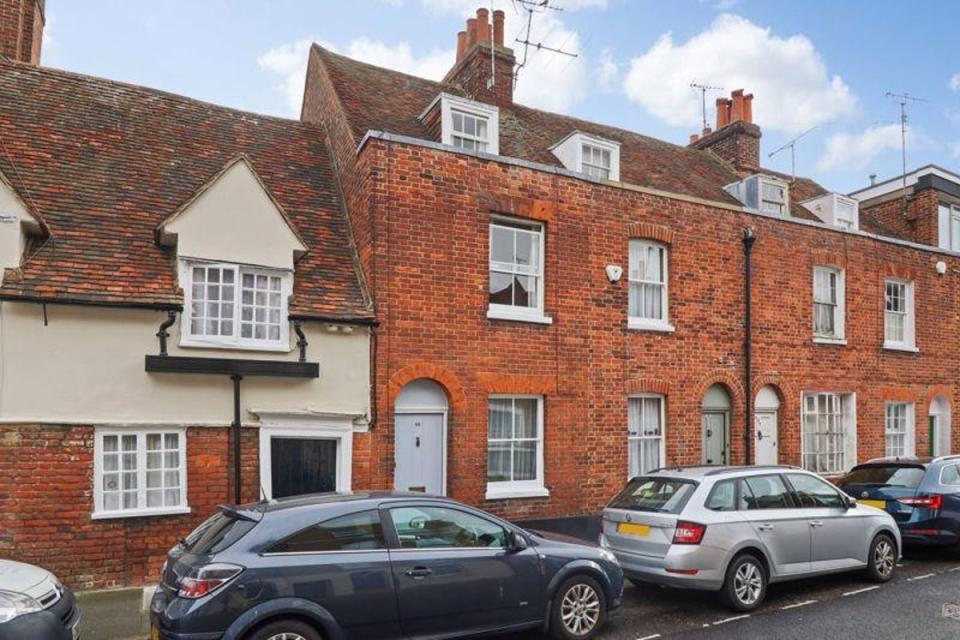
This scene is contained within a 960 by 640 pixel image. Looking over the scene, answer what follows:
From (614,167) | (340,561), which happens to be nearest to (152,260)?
(340,561)

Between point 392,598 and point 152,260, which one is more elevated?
point 152,260

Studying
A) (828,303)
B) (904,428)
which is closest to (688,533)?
(828,303)

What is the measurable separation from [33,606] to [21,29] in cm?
1191

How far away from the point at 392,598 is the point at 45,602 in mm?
2920

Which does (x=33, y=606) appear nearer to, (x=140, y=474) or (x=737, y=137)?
(x=140, y=474)

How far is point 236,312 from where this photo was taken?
32.9 feet

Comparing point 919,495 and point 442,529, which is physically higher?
point 442,529

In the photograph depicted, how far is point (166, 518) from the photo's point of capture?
938cm

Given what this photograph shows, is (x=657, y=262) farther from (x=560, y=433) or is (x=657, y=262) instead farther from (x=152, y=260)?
(x=152, y=260)

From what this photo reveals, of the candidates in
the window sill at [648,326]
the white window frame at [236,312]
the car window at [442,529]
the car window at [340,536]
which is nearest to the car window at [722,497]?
the car window at [442,529]

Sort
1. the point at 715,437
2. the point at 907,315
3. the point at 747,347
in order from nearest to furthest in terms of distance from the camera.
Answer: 1. the point at 715,437
2. the point at 747,347
3. the point at 907,315

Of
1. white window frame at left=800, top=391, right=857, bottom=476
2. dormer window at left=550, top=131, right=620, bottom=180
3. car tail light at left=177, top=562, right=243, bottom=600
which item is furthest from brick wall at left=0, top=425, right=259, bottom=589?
white window frame at left=800, top=391, right=857, bottom=476

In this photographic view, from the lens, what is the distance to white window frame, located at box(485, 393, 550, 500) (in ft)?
37.7

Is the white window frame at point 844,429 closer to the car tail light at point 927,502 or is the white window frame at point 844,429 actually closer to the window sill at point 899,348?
the window sill at point 899,348
